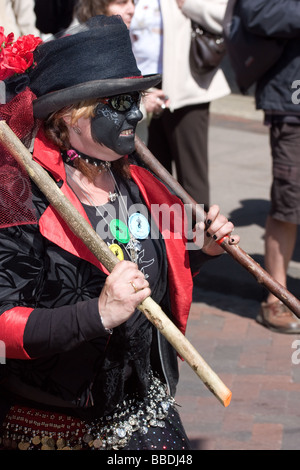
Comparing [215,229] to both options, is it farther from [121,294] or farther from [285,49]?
[285,49]

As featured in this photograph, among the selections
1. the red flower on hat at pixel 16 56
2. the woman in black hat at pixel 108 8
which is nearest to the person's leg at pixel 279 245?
the woman in black hat at pixel 108 8

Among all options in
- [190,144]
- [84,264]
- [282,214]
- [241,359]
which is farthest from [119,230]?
[190,144]

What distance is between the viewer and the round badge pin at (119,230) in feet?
8.21

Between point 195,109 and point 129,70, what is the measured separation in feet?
10.4

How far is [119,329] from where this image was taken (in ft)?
8.17

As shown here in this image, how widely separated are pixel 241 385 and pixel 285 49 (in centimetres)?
181

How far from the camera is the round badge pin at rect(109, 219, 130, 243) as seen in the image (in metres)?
2.50

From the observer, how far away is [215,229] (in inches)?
104

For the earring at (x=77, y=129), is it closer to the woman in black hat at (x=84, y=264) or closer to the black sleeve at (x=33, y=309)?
the woman in black hat at (x=84, y=264)

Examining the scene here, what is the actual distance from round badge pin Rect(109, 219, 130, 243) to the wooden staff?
10.7 inches

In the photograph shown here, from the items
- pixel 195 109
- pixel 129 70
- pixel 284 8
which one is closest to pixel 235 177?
pixel 195 109

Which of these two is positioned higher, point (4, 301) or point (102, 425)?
point (4, 301)

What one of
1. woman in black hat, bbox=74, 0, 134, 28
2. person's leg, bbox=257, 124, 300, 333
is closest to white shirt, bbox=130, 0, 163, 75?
woman in black hat, bbox=74, 0, 134, 28

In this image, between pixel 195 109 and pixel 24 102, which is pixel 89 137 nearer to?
pixel 24 102
